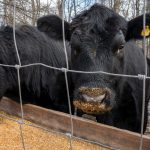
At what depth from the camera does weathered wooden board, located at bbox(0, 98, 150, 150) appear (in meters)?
1.90

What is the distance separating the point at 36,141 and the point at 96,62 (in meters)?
0.84

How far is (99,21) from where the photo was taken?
10.1ft

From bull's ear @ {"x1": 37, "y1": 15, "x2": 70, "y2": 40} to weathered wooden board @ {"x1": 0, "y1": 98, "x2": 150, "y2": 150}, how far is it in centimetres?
89

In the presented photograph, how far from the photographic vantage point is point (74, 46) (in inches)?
122

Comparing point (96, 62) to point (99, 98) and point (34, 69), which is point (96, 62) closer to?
point (99, 98)

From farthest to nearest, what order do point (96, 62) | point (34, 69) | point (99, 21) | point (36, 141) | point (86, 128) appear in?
point (34, 69) < point (99, 21) < point (96, 62) < point (36, 141) < point (86, 128)

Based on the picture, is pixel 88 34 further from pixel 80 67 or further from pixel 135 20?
pixel 135 20

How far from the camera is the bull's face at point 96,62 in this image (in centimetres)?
243

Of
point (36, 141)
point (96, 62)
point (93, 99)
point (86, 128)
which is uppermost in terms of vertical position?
point (96, 62)

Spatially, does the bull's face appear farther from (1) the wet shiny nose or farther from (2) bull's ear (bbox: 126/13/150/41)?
(2) bull's ear (bbox: 126/13/150/41)

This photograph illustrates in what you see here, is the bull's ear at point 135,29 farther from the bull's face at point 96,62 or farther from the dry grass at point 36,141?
the dry grass at point 36,141

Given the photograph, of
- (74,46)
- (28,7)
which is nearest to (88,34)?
(74,46)

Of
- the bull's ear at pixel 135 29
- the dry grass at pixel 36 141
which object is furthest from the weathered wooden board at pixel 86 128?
the bull's ear at pixel 135 29

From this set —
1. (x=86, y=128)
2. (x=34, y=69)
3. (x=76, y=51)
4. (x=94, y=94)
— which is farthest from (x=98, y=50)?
(x=34, y=69)
